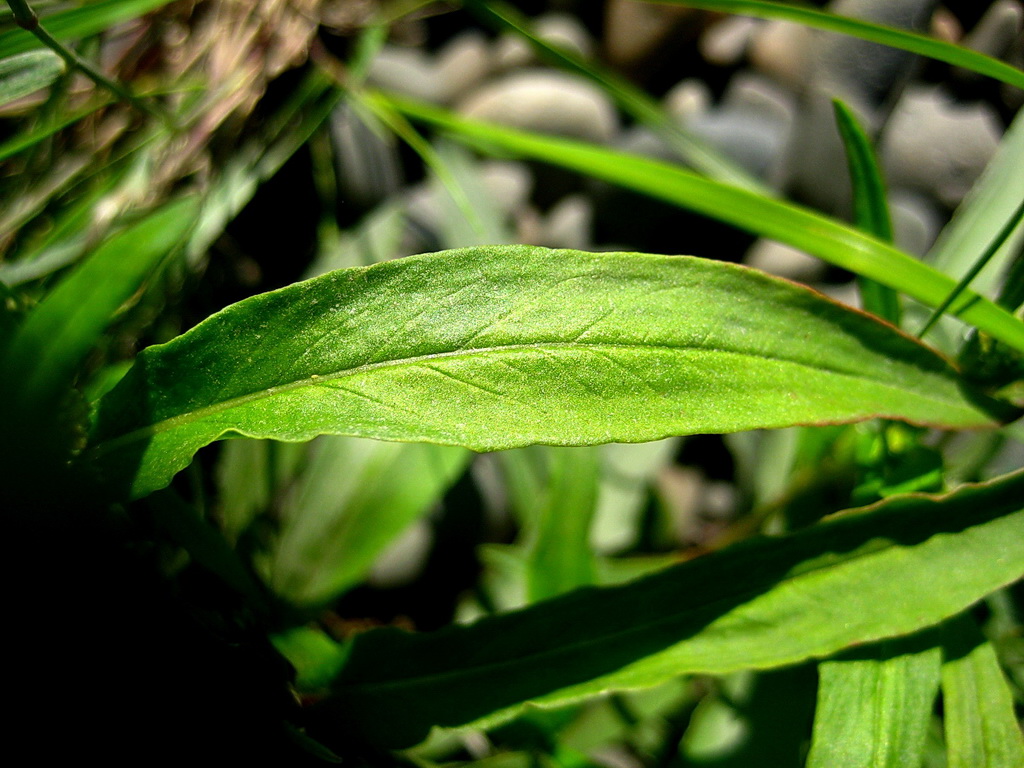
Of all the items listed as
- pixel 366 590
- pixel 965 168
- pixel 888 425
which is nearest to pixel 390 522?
pixel 366 590

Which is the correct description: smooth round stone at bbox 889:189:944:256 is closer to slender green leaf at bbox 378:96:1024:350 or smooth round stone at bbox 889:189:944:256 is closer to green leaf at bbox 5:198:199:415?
slender green leaf at bbox 378:96:1024:350

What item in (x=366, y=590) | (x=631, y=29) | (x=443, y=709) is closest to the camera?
(x=443, y=709)

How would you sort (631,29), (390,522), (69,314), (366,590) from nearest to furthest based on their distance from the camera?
(69,314), (390,522), (366,590), (631,29)

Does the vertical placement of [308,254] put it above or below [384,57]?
below

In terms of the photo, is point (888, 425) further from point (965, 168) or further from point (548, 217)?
point (548, 217)

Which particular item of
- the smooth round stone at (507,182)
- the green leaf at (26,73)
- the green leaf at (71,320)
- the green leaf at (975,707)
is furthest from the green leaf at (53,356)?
the smooth round stone at (507,182)

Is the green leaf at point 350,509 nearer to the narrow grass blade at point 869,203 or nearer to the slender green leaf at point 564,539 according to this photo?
the slender green leaf at point 564,539

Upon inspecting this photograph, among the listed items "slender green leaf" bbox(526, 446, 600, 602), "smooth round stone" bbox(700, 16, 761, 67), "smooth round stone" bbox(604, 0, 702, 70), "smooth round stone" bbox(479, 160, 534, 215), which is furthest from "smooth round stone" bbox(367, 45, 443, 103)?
"slender green leaf" bbox(526, 446, 600, 602)
